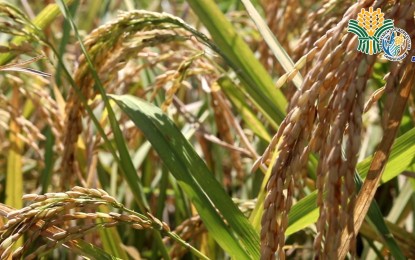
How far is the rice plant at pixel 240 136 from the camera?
1.13 meters

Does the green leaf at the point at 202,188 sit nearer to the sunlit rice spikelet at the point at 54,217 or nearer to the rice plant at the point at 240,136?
the rice plant at the point at 240,136

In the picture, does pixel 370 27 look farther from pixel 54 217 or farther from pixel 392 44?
pixel 54 217

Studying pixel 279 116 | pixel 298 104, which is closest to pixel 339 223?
pixel 298 104

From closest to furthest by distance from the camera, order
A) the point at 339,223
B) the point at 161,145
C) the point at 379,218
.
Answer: the point at 339,223, the point at 379,218, the point at 161,145

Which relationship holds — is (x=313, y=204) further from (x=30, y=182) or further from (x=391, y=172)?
(x=30, y=182)

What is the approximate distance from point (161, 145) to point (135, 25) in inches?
9.5

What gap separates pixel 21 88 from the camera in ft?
7.18

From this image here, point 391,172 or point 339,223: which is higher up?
point 339,223

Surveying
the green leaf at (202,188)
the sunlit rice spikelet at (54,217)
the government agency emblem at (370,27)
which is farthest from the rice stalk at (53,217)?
the government agency emblem at (370,27)

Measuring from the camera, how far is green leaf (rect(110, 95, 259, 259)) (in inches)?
61.4

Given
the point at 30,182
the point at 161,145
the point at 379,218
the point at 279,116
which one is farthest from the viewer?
the point at 30,182

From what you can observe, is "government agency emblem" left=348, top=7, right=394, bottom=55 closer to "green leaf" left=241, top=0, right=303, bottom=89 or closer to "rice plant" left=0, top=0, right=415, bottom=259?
"rice plant" left=0, top=0, right=415, bottom=259

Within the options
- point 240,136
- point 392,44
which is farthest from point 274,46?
point 240,136

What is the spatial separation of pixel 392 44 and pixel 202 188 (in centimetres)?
43
